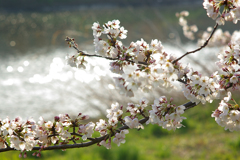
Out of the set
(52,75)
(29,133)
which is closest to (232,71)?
(29,133)

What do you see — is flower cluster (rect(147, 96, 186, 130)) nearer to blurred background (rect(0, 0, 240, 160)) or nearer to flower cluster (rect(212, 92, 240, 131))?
flower cluster (rect(212, 92, 240, 131))

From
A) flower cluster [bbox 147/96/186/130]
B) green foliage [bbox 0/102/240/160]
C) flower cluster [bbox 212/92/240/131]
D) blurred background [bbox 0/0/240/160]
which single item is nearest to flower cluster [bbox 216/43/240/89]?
flower cluster [bbox 212/92/240/131]

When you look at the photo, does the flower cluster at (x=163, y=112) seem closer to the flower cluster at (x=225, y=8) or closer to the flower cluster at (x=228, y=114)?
the flower cluster at (x=228, y=114)

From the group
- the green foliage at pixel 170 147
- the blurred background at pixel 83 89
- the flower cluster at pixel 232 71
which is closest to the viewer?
the flower cluster at pixel 232 71

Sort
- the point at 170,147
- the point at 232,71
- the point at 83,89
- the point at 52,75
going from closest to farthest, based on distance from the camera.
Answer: the point at 232,71 → the point at 170,147 → the point at 83,89 → the point at 52,75

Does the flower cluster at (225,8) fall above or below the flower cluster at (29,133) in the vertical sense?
above

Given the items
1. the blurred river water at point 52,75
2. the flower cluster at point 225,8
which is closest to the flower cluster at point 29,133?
the flower cluster at point 225,8

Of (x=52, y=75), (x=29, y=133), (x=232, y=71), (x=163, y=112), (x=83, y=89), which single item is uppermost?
(x=52, y=75)

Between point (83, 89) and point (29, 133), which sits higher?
point (83, 89)

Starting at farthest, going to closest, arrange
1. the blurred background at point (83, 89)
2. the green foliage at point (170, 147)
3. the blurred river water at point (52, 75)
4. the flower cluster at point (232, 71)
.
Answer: the blurred river water at point (52, 75) → the blurred background at point (83, 89) → the green foliage at point (170, 147) → the flower cluster at point (232, 71)

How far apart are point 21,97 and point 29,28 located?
8.08 m

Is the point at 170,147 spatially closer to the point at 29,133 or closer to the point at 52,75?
the point at 29,133

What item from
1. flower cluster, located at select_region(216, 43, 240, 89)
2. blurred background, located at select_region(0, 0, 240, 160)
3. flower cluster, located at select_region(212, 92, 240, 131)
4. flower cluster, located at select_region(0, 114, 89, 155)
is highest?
blurred background, located at select_region(0, 0, 240, 160)

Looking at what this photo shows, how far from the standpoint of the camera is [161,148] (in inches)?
144
